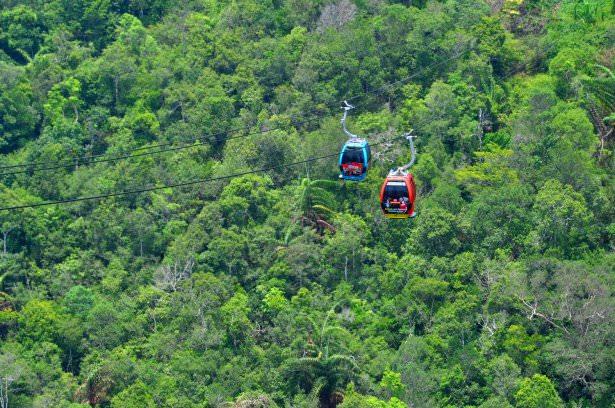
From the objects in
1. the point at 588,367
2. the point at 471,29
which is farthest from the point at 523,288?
the point at 471,29

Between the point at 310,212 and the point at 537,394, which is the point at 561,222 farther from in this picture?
the point at 310,212

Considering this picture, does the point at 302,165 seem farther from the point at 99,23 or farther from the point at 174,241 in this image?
the point at 99,23

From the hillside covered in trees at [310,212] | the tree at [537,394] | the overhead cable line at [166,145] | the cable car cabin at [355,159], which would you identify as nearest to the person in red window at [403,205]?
the cable car cabin at [355,159]

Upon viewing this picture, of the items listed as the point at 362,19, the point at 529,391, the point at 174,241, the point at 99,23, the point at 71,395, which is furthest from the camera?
the point at 99,23

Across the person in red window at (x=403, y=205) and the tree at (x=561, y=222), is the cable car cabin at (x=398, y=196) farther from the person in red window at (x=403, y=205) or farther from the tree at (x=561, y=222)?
the tree at (x=561, y=222)

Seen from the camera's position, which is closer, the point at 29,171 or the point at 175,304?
the point at 175,304

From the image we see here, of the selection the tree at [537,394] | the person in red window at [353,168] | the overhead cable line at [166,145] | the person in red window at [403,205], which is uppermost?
the person in red window at [353,168]
